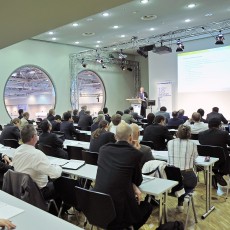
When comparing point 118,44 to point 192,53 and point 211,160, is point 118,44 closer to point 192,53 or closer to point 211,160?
point 192,53

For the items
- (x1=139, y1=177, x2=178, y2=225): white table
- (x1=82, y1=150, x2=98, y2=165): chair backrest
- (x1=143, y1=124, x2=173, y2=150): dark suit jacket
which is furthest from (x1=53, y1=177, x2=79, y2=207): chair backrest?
(x1=143, y1=124, x2=173, y2=150): dark suit jacket

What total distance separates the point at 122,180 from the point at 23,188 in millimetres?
997

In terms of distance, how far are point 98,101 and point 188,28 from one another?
22.9 feet

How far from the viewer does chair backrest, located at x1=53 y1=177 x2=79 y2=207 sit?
2927mm

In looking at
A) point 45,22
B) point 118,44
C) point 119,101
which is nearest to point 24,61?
point 118,44

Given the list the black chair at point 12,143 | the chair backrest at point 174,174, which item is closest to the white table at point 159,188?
the chair backrest at point 174,174

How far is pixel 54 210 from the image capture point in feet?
11.6

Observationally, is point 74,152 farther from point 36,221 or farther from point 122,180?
point 36,221

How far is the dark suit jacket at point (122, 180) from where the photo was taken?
2.44 metres

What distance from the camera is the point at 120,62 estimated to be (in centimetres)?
1648

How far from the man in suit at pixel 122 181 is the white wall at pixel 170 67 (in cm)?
992

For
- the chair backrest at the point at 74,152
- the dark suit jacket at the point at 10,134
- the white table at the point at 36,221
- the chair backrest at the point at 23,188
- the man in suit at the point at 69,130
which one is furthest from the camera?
the man in suit at the point at 69,130

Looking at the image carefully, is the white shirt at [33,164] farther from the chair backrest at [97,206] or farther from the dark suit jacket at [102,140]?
the dark suit jacket at [102,140]

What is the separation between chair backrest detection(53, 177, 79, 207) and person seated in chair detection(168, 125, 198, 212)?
141 cm
